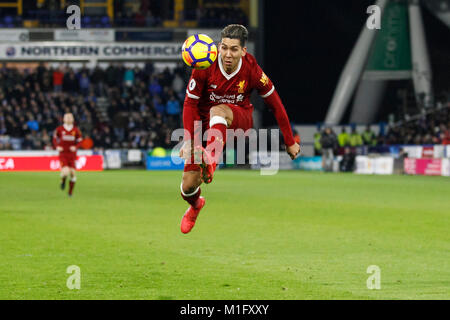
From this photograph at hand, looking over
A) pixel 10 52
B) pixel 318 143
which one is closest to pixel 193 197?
pixel 318 143

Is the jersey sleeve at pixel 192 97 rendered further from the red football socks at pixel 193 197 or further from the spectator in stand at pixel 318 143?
the spectator in stand at pixel 318 143

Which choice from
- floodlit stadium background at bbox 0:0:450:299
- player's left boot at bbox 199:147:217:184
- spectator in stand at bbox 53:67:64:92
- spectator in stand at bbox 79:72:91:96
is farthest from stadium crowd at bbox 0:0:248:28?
player's left boot at bbox 199:147:217:184

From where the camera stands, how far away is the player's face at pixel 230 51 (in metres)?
8.37

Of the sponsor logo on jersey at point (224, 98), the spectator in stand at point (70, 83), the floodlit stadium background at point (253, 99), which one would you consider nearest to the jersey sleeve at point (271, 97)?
the sponsor logo on jersey at point (224, 98)

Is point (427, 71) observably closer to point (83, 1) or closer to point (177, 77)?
point (177, 77)

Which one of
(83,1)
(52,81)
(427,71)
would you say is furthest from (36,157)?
(427,71)

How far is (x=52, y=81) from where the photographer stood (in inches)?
1720

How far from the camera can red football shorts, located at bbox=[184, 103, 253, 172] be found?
28.9ft

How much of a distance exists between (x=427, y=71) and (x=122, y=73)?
1753 cm

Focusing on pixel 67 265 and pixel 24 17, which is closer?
pixel 67 265

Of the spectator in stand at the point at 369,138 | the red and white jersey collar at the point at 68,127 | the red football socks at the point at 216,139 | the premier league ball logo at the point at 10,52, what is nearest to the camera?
the red football socks at the point at 216,139

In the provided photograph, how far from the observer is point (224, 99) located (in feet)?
29.4

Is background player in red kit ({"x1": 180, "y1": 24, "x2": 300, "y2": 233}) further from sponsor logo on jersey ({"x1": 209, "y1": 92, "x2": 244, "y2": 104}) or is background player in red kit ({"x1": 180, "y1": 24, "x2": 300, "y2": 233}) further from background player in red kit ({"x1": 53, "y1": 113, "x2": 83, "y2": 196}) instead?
background player in red kit ({"x1": 53, "y1": 113, "x2": 83, "y2": 196})
